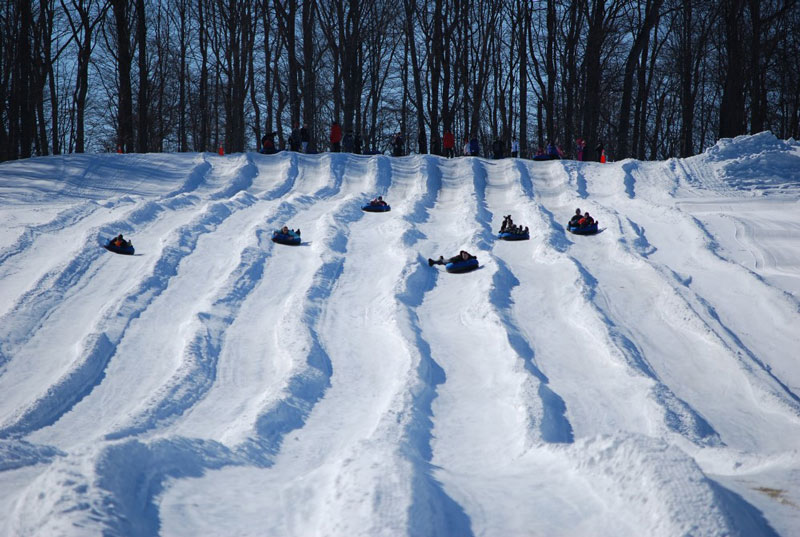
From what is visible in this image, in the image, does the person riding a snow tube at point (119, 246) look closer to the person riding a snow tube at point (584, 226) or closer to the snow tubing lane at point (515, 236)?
the snow tubing lane at point (515, 236)

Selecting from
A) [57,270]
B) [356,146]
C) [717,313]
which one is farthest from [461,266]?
[356,146]

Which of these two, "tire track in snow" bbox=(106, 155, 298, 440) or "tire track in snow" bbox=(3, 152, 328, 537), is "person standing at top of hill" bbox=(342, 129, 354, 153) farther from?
"tire track in snow" bbox=(3, 152, 328, 537)

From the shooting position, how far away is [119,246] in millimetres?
10664

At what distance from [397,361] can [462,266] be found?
3.62m

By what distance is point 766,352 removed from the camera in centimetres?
782

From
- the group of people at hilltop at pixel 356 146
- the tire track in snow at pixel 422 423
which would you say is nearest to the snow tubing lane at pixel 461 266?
the tire track in snow at pixel 422 423

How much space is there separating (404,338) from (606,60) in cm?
2406

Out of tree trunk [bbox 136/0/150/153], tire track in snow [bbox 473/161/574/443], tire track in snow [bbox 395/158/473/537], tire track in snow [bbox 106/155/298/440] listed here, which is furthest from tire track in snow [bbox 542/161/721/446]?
tree trunk [bbox 136/0/150/153]

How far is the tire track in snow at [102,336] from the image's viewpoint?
19.9ft

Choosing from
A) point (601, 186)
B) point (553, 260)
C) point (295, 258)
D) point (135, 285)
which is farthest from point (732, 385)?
point (601, 186)

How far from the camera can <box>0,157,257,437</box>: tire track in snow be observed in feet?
19.9

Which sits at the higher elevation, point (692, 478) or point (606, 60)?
point (606, 60)

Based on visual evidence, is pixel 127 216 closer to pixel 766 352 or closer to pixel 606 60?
pixel 766 352

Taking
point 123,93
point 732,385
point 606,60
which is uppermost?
point 606,60
